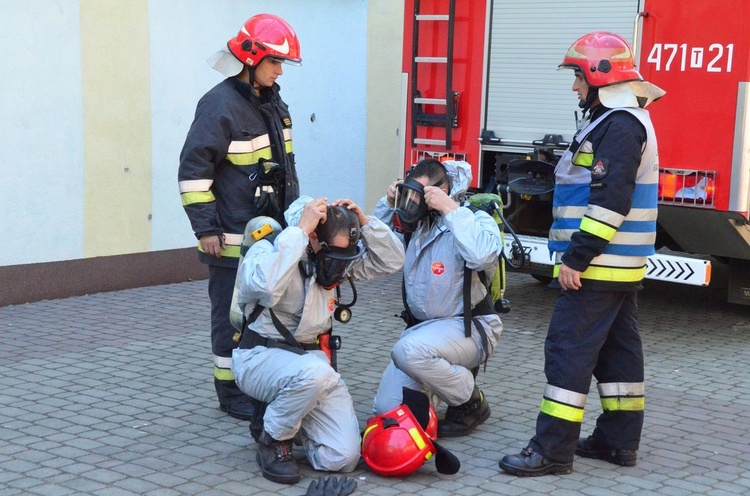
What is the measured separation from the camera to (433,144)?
841cm

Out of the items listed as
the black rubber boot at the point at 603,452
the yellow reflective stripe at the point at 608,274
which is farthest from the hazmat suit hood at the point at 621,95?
the black rubber boot at the point at 603,452

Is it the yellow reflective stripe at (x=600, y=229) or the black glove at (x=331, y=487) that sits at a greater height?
the yellow reflective stripe at (x=600, y=229)

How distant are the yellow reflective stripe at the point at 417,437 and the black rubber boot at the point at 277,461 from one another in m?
0.53

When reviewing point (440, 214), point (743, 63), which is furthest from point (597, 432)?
point (743, 63)

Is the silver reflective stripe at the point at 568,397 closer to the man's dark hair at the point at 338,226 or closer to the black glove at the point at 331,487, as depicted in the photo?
the black glove at the point at 331,487

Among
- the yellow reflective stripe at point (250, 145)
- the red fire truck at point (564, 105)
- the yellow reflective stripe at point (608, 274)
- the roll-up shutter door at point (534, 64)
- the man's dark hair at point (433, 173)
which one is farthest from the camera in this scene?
the roll-up shutter door at point (534, 64)

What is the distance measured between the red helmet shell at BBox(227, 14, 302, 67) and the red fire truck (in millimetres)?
2099

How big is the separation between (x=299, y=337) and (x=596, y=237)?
1.40 metres

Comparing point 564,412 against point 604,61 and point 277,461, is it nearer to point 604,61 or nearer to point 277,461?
point 277,461

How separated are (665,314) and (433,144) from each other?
7.70 feet

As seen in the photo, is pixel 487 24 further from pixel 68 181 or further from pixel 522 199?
pixel 68 181

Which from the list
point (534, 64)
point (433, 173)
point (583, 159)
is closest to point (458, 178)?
point (433, 173)

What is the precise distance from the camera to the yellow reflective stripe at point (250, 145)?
536cm

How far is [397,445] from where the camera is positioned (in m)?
4.57
